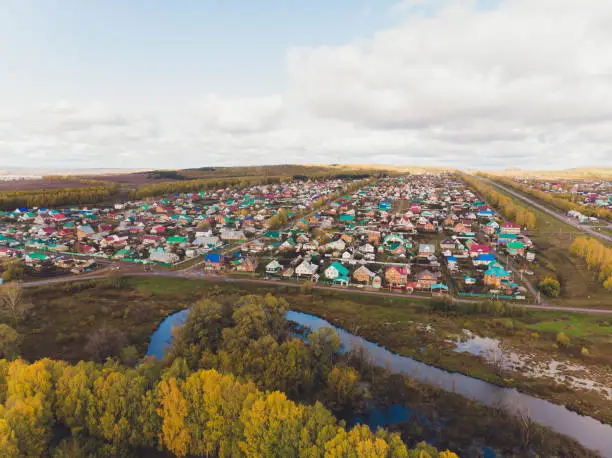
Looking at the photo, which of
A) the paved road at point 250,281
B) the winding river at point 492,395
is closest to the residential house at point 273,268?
the paved road at point 250,281

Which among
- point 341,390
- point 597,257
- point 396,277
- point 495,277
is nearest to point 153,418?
point 341,390

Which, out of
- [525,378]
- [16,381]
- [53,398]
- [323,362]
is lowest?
[525,378]

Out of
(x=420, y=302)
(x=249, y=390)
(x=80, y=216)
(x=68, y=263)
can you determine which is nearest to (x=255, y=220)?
(x=68, y=263)

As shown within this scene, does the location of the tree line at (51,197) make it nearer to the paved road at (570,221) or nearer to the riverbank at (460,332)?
the riverbank at (460,332)

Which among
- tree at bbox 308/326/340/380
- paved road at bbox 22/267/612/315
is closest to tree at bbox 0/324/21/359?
paved road at bbox 22/267/612/315

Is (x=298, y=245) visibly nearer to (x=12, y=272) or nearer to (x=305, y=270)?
(x=305, y=270)

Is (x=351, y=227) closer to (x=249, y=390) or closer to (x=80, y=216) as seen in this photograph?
(x=249, y=390)
